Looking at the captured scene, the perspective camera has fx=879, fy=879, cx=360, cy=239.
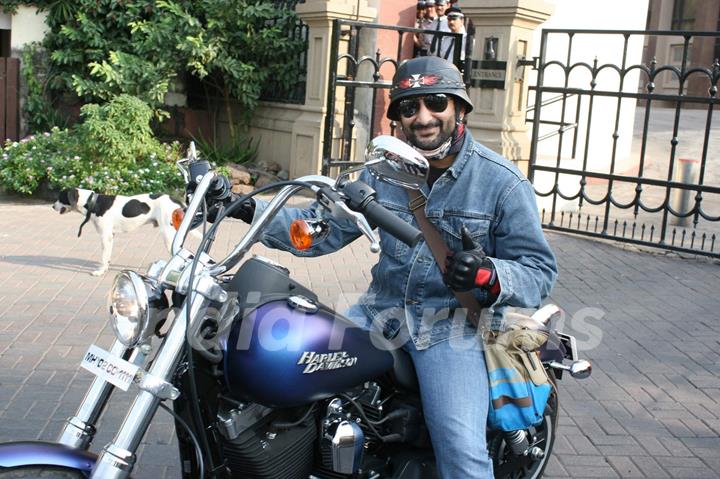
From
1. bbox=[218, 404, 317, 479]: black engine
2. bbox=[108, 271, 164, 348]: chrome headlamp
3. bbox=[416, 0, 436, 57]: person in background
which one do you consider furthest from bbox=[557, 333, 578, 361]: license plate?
bbox=[416, 0, 436, 57]: person in background

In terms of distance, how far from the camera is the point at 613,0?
1212 centimetres

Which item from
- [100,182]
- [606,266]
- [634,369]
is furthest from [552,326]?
[100,182]

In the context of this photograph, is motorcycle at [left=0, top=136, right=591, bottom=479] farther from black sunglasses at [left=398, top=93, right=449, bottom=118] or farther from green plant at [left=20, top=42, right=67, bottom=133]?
green plant at [left=20, top=42, right=67, bottom=133]

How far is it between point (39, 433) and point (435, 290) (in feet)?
7.14

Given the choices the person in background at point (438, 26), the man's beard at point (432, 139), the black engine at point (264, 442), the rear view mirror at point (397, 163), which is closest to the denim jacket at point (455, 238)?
the man's beard at point (432, 139)

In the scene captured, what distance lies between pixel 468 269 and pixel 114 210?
5.35m

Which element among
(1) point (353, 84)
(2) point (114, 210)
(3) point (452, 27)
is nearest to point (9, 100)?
(1) point (353, 84)

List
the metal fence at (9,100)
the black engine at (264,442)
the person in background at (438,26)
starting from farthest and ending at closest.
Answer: the metal fence at (9,100), the person in background at (438,26), the black engine at (264,442)

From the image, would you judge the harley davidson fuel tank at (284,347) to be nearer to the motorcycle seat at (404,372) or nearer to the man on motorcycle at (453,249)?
the motorcycle seat at (404,372)

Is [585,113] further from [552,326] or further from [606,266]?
[552,326]

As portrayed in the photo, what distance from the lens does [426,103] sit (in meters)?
3.06

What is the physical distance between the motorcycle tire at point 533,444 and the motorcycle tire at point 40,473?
4.98 ft

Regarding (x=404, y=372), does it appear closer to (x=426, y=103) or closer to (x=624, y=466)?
(x=426, y=103)

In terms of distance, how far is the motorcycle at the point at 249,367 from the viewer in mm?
2314
